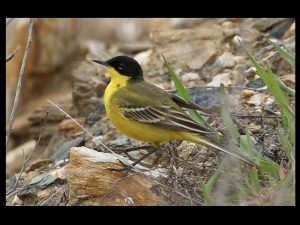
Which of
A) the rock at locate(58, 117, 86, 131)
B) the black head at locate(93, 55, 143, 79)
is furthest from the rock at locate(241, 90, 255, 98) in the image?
the rock at locate(58, 117, 86, 131)

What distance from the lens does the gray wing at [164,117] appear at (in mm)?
5855

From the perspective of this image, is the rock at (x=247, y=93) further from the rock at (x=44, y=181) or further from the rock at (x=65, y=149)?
the rock at (x=44, y=181)

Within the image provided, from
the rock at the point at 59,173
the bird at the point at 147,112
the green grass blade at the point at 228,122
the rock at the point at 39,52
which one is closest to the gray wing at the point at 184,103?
the bird at the point at 147,112

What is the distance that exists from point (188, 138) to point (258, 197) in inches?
41.5

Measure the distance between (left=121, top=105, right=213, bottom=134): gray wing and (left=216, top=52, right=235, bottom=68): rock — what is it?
264 cm

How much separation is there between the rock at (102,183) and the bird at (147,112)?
38cm

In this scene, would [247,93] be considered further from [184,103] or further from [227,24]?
[227,24]

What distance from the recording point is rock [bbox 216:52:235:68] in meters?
8.71

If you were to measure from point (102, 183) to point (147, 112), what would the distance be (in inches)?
30.7

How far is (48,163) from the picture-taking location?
26.8 ft

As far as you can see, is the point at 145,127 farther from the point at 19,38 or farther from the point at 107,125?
the point at 19,38

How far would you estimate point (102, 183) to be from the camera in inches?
229

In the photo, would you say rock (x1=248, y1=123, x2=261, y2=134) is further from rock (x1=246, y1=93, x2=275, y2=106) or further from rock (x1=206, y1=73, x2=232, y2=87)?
rock (x1=206, y1=73, x2=232, y2=87)

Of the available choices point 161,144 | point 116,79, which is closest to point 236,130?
point 161,144
